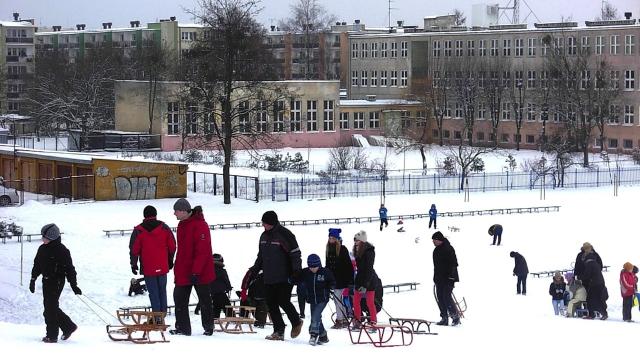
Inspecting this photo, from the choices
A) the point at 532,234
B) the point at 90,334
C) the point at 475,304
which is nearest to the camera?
the point at 90,334

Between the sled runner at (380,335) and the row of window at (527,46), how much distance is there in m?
61.6

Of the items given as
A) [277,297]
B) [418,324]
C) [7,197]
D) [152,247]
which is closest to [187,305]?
[152,247]

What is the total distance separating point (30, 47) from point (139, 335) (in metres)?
109

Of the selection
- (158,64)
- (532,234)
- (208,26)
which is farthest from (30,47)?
(532,234)

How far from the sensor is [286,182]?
1833 inches

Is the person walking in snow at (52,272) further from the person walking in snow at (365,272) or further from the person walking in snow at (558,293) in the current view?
the person walking in snow at (558,293)

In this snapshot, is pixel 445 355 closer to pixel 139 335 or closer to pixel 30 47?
pixel 139 335

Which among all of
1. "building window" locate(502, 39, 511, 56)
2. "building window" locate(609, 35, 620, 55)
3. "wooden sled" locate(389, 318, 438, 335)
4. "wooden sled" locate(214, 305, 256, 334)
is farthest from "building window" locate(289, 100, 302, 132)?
"wooden sled" locate(389, 318, 438, 335)

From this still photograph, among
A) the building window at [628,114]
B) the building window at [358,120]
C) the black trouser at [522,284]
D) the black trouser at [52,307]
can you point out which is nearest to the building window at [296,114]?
the building window at [358,120]

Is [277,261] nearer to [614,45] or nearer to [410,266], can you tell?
[410,266]

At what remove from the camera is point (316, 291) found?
1481cm

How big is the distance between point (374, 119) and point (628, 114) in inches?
691

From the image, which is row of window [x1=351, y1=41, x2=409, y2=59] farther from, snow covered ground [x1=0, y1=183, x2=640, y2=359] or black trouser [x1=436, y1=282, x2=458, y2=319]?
black trouser [x1=436, y1=282, x2=458, y2=319]

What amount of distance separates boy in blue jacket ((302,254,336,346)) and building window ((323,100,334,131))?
204 ft
